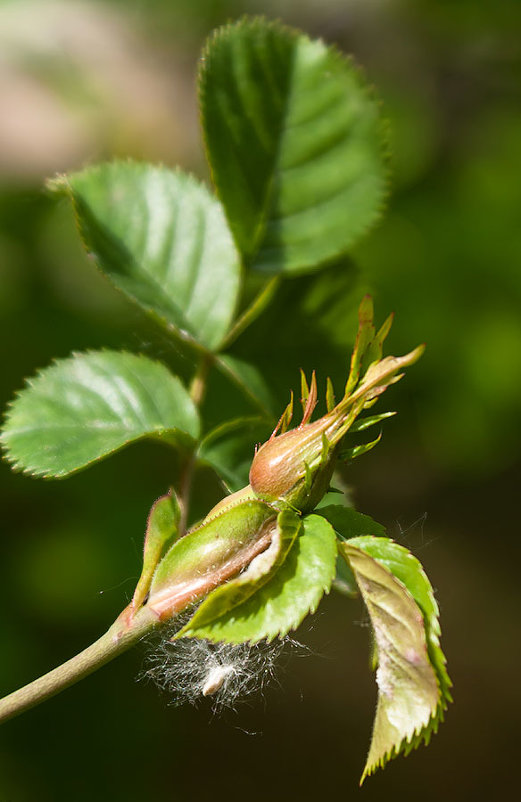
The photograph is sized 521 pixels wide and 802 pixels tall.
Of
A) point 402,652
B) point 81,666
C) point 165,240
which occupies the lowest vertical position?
point 402,652

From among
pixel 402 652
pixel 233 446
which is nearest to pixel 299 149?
pixel 233 446

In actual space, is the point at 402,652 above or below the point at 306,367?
below

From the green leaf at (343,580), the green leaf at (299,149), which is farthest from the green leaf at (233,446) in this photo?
the green leaf at (299,149)

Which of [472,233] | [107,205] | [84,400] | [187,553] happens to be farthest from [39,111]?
[187,553]

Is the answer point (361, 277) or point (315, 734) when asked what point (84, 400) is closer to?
point (361, 277)

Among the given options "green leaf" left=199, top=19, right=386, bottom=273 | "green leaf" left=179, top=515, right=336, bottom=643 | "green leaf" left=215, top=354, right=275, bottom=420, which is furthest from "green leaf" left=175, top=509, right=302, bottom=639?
"green leaf" left=199, top=19, right=386, bottom=273

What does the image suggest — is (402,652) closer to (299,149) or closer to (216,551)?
(216,551)
